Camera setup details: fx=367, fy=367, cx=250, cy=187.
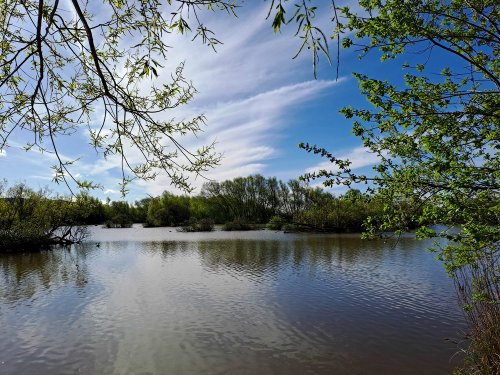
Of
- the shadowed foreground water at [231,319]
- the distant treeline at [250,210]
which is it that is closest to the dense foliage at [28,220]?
the shadowed foreground water at [231,319]

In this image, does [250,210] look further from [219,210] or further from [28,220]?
[28,220]

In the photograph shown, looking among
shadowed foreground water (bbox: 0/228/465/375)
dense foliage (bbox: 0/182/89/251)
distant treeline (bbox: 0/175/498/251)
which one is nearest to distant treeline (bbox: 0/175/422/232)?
distant treeline (bbox: 0/175/498/251)

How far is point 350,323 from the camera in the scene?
40.0 feet

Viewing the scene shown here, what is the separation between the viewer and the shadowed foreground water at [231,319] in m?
9.38

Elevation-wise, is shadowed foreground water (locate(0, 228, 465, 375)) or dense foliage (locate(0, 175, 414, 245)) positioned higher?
dense foliage (locate(0, 175, 414, 245))

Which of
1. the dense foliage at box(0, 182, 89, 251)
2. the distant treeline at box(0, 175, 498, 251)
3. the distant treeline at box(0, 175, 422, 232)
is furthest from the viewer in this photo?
the distant treeline at box(0, 175, 422, 232)

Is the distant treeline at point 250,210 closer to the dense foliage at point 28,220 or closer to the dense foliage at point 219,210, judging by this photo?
the dense foliage at point 219,210

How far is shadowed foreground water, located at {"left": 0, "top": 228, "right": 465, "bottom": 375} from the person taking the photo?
369 inches

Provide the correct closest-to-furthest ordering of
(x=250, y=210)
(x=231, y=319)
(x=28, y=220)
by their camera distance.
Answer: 1. (x=231, y=319)
2. (x=28, y=220)
3. (x=250, y=210)

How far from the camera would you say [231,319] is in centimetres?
1277

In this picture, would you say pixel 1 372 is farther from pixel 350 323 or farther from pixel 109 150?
pixel 350 323

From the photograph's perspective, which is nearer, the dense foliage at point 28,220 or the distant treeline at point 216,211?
the distant treeline at point 216,211

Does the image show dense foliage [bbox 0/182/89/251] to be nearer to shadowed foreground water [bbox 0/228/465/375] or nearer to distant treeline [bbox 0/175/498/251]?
distant treeline [bbox 0/175/498/251]

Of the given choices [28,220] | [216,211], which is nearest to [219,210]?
[216,211]
